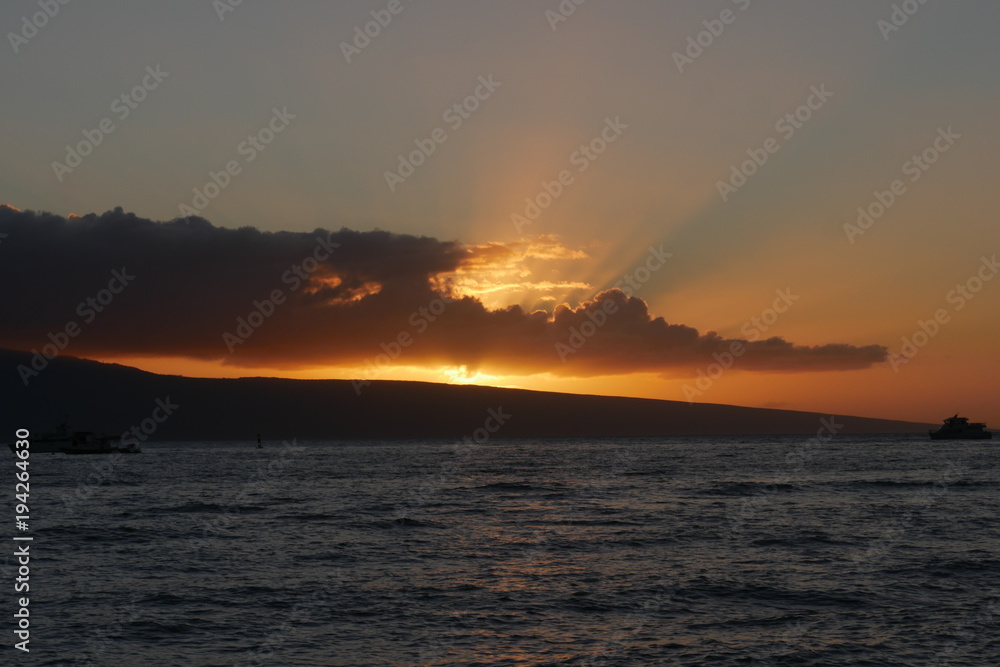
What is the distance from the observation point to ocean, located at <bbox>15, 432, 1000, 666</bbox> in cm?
2239

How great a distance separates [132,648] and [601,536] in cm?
2590

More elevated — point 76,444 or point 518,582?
point 518,582

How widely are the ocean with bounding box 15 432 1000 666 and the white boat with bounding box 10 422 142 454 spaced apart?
127 meters

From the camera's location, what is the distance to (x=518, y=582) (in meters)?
31.0

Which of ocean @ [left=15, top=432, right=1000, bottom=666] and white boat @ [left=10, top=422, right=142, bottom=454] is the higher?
ocean @ [left=15, top=432, right=1000, bottom=666]

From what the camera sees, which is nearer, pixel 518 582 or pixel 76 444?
pixel 518 582

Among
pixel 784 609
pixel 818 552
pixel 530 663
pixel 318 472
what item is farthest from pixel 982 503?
pixel 318 472

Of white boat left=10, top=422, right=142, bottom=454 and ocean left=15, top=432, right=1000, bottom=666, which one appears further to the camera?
white boat left=10, top=422, right=142, bottom=454

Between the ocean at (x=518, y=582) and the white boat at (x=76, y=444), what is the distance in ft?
416

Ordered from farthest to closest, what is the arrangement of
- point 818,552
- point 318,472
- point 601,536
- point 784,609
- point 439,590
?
point 318,472, point 601,536, point 818,552, point 439,590, point 784,609

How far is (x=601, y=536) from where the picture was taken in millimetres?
43250

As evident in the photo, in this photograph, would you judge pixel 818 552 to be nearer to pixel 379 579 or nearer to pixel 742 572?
pixel 742 572

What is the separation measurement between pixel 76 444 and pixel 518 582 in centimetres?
18059

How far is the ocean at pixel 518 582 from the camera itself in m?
22.4
